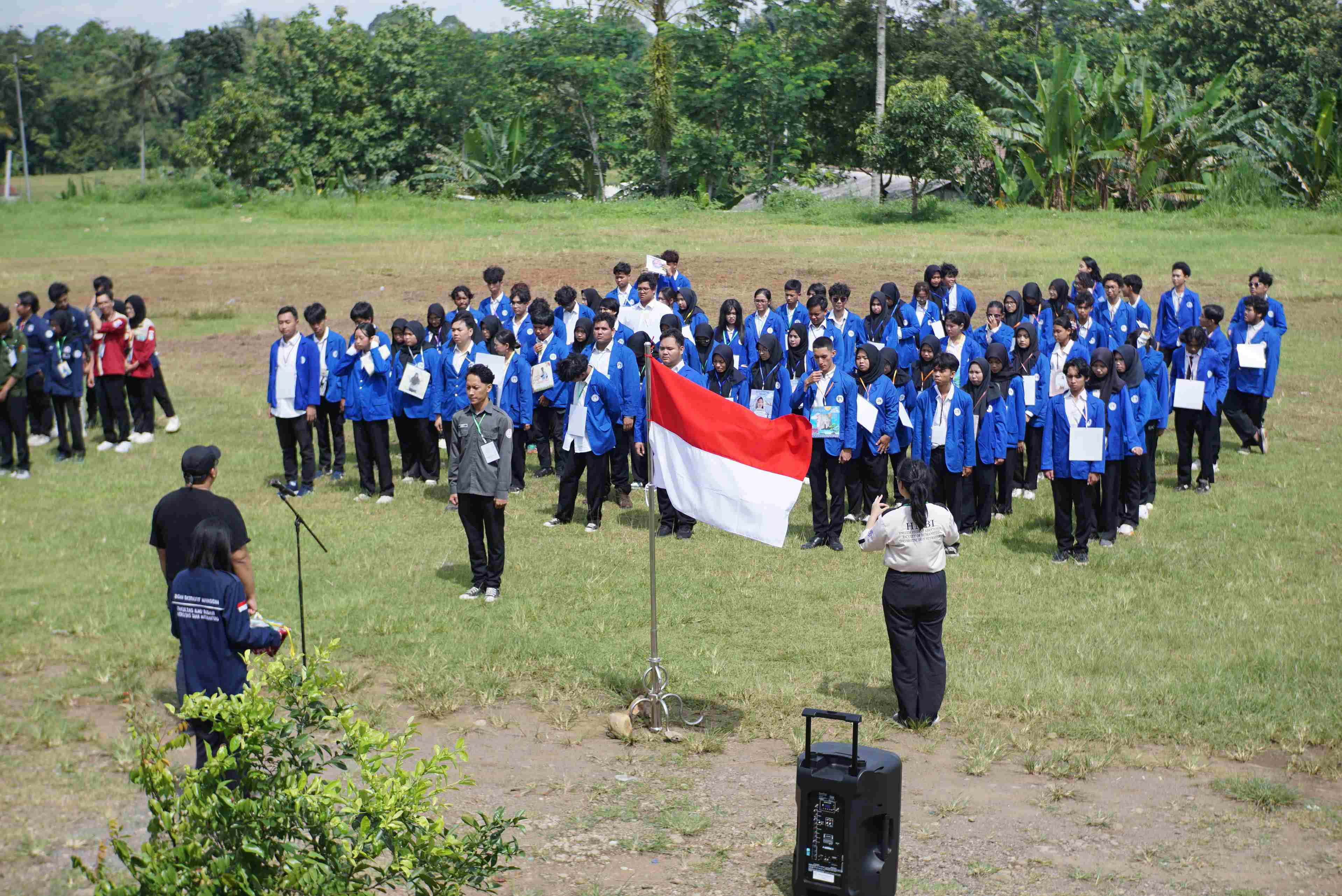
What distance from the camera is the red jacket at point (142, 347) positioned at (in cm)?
1659

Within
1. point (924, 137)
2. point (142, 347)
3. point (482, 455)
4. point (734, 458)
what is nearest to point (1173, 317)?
point (482, 455)

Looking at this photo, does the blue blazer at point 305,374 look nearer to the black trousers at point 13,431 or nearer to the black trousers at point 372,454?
the black trousers at point 372,454

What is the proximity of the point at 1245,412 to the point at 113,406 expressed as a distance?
14.1 meters

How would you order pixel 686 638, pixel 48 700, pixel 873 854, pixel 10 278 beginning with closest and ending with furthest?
pixel 873 854
pixel 48 700
pixel 686 638
pixel 10 278

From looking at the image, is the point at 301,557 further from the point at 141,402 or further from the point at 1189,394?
the point at 1189,394

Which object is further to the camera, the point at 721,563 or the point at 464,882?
the point at 721,563

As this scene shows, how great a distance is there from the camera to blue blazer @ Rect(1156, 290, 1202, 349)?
16.0 meters

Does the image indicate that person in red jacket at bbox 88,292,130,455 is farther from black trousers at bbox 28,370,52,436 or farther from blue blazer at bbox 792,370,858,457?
blue blazer at bbox 792,370,858,457

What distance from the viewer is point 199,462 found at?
784cm

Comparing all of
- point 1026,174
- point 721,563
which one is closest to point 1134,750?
point 721,563

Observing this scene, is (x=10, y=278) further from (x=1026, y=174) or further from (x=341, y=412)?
(x=1026, y=174)

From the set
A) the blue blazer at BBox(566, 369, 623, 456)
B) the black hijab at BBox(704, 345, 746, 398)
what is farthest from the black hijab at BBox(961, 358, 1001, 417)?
the blue blazer at BBox(566, 369, 623, 456)

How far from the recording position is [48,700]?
30.3ft

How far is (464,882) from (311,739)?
32.2 inches
